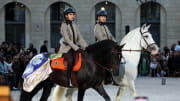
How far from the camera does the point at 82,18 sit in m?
34.3

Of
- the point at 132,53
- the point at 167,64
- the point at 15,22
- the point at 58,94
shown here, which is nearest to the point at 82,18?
the point at 15,22

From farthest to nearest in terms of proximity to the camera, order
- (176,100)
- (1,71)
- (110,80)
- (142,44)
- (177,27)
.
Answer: (177,27)
(1,71)
(176,100)
(142,44)
(110,80)

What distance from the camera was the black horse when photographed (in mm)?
9969

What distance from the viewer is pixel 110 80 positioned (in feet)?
36.3

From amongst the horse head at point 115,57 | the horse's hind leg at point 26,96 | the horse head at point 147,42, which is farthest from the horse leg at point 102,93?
the horse head at point 147,42

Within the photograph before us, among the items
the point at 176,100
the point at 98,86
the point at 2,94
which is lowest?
the point at 176,100

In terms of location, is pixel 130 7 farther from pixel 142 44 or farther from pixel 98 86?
pixel 98 86

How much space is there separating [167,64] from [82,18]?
869 centimetres

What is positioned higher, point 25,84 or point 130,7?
point 130,7

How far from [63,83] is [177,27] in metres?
24.9

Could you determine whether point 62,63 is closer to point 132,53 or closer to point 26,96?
point 26,96

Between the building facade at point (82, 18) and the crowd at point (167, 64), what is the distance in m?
5.34

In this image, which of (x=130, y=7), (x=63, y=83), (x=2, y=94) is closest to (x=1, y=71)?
(x=63, y=83)

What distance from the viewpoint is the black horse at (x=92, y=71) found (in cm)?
997
